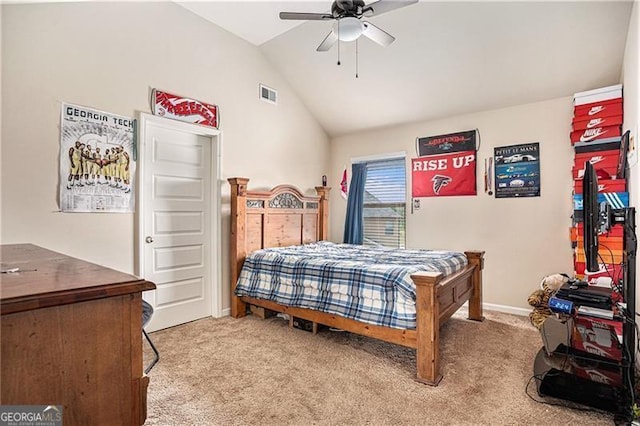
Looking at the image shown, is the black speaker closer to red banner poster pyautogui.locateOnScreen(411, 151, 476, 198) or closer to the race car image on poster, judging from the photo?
the race car image on poster

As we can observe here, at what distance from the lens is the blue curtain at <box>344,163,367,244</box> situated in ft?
16.6

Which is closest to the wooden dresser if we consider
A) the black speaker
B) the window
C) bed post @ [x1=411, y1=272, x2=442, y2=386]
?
bed post @ [x1=411, y1=272, x2=442, y2=386]

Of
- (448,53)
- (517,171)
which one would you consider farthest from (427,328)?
(448,53)

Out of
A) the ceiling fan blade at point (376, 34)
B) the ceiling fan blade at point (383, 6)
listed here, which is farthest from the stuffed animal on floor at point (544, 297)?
the ceiling fan blade at point (383, 6)

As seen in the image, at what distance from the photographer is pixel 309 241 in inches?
182

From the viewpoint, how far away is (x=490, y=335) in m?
3.13

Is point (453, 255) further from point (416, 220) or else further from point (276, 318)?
point (276, 318)

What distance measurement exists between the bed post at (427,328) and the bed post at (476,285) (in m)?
1.42

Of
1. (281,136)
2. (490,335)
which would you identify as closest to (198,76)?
(281,136)

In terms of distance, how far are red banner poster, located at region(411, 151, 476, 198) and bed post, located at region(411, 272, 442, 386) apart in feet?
7.47

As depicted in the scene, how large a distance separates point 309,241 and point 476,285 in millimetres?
2124

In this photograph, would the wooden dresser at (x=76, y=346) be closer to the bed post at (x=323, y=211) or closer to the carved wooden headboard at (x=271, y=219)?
the carved wooden headboard at (x=271, y=219)

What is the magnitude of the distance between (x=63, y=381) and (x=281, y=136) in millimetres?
4010

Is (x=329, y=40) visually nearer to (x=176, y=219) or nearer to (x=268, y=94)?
(x=268, y=94)
